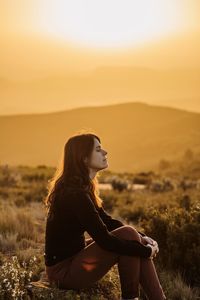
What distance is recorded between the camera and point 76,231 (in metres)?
6.01

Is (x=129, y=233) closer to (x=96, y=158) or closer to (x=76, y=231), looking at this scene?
(x=76, y=231)

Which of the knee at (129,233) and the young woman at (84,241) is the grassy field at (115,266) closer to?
the young woman at (84,241)

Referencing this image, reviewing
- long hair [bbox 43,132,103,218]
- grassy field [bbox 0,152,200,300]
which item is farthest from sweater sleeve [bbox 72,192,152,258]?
grassy field [bbox 0,152,200,300]

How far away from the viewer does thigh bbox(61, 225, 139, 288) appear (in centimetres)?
606

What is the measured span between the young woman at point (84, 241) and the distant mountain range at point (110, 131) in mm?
106295

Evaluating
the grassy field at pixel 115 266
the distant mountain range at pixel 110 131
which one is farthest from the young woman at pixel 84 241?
the distant mountain range at pixel 110 131

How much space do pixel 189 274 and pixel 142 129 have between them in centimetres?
12024

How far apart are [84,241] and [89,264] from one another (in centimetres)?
24

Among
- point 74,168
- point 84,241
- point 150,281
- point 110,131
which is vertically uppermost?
point 110,131

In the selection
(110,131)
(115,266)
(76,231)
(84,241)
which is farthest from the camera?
(110,131)

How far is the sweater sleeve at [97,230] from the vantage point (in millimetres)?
5852

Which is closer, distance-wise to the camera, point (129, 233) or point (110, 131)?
point (129, 233)

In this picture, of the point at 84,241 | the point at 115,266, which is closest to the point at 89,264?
the point at 84,241

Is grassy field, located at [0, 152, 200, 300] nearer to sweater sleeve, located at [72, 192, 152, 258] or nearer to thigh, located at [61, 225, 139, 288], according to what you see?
thigh, located at [61, 225, 139, 288]
